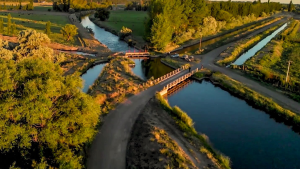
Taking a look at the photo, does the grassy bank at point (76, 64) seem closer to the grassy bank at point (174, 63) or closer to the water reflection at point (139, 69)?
the water reflection at point (139, 69)

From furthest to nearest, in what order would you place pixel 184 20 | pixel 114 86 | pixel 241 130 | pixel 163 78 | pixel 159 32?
1. pixel 184 20
2. pixel 159 32
3. pixel 163 78
4. pixel 114 86
5. pixel 241 130

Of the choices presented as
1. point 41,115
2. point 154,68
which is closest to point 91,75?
point 154,68

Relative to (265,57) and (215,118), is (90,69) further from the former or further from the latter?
(265,57)

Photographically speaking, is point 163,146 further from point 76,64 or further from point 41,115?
point 76,64

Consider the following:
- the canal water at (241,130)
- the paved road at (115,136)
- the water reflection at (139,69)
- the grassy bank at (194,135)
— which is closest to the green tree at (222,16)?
the water reflection at (139,69)

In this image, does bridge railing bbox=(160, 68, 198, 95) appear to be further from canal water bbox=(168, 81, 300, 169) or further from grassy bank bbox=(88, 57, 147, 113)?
grassy bank bbox=(88, 57, 147, 113)

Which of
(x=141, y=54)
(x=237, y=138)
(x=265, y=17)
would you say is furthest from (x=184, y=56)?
(x=265, y=17)

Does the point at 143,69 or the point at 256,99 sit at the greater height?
the point at 143,69

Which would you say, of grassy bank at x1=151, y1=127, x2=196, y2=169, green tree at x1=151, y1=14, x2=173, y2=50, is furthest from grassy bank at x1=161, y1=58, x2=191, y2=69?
grassy bank at x1=151, y1=127, x2=196, y2=169
